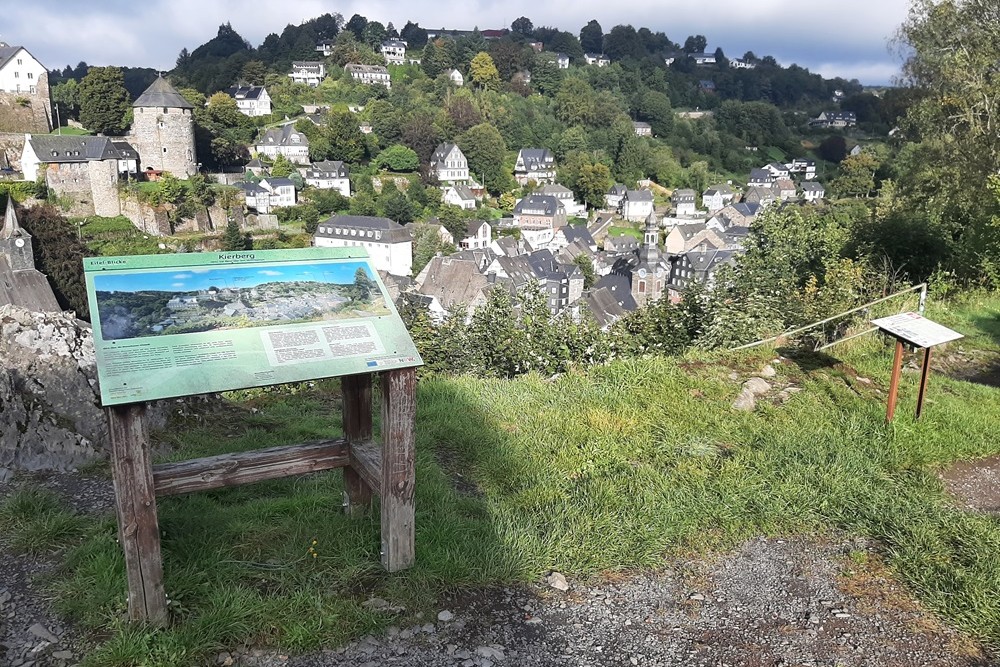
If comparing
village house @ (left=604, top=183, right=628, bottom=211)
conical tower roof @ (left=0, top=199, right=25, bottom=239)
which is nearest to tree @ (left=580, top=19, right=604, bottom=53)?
village house @ (left=604, top=183, right=628, bottom=211)

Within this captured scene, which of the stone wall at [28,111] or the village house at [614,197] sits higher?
the stone wall at [28,111]

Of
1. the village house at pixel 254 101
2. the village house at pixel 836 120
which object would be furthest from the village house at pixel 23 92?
the village house at pixel 836 120

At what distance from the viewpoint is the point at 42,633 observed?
296 cm

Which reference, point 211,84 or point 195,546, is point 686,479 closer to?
point 195,546

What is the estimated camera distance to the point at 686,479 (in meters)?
4.51

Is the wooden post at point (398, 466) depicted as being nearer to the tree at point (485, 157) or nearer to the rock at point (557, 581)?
the rock at point (557, 581)

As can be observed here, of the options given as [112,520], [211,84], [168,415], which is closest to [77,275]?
[168,415]

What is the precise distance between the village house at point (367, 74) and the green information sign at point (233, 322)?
87246mm

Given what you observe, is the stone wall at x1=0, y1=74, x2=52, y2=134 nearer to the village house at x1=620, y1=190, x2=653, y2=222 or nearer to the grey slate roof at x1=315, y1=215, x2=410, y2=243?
the grey slate roof at x1=315, y1=215, x2=410, y2=243

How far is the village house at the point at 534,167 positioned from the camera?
72.6 meters

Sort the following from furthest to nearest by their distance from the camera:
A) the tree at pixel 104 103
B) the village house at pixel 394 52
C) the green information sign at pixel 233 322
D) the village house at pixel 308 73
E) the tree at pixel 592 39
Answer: the tree at pixel 592 39 < the village house at pixel 394 52 < the village house at pixel 308 73 < the tree at pixel 104 103 < the green information sign at pixel 233 322

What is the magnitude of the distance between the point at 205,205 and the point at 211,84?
4353 cm

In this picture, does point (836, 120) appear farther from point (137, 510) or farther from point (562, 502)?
point (137, 510)

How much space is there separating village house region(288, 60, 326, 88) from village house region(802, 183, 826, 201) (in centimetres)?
5493
